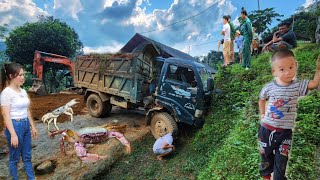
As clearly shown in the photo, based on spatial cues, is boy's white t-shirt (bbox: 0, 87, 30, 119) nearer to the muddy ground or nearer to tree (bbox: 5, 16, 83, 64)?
the muddy ground

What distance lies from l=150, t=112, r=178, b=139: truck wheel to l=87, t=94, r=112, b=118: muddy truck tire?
9.02 ft

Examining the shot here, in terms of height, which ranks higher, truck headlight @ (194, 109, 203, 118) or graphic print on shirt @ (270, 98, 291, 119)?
graphic print on shirt @ (270, 98, 291, 119)

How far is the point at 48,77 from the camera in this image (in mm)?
24953

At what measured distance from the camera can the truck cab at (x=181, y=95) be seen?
6.77 metres

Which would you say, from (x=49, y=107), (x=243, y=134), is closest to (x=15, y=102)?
(x=243, y=134)

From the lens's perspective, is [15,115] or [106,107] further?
[106,107]

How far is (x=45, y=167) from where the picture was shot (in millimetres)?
5988

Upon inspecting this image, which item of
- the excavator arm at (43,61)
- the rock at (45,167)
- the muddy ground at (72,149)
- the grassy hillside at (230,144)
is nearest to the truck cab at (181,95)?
the grassy hillside at (230,144)

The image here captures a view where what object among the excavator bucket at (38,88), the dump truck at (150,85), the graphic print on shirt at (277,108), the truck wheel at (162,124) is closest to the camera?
the graphic print on shirt at (277,108)

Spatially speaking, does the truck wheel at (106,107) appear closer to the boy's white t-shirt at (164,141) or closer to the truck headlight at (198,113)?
the boy's white t-shirt at (164,141)

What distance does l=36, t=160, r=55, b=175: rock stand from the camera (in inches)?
232

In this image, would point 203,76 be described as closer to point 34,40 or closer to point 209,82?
point 209,82

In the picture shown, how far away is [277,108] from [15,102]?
10.2 ft

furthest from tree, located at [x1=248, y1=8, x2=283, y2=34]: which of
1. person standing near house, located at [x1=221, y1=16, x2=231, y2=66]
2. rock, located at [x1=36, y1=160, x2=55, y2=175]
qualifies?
rock, located at [x1=36, y1=160, x2=55, y2=175]
